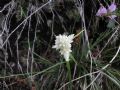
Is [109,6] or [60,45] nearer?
[60,45]

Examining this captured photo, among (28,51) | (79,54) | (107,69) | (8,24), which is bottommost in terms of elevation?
(107,69)

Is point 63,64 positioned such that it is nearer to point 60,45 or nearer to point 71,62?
Result: point 71,62

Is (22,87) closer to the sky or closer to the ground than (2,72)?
closer to the ground

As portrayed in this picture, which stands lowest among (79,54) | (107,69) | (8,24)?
(107,69)

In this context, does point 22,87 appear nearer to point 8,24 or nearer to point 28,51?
point 28,51

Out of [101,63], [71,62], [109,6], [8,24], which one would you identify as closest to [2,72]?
[8,24]

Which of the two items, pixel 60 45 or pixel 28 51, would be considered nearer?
pixel 60 45

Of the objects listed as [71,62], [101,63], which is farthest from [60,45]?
[101,63]

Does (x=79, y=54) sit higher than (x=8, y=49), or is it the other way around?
(x=8, y=49)
